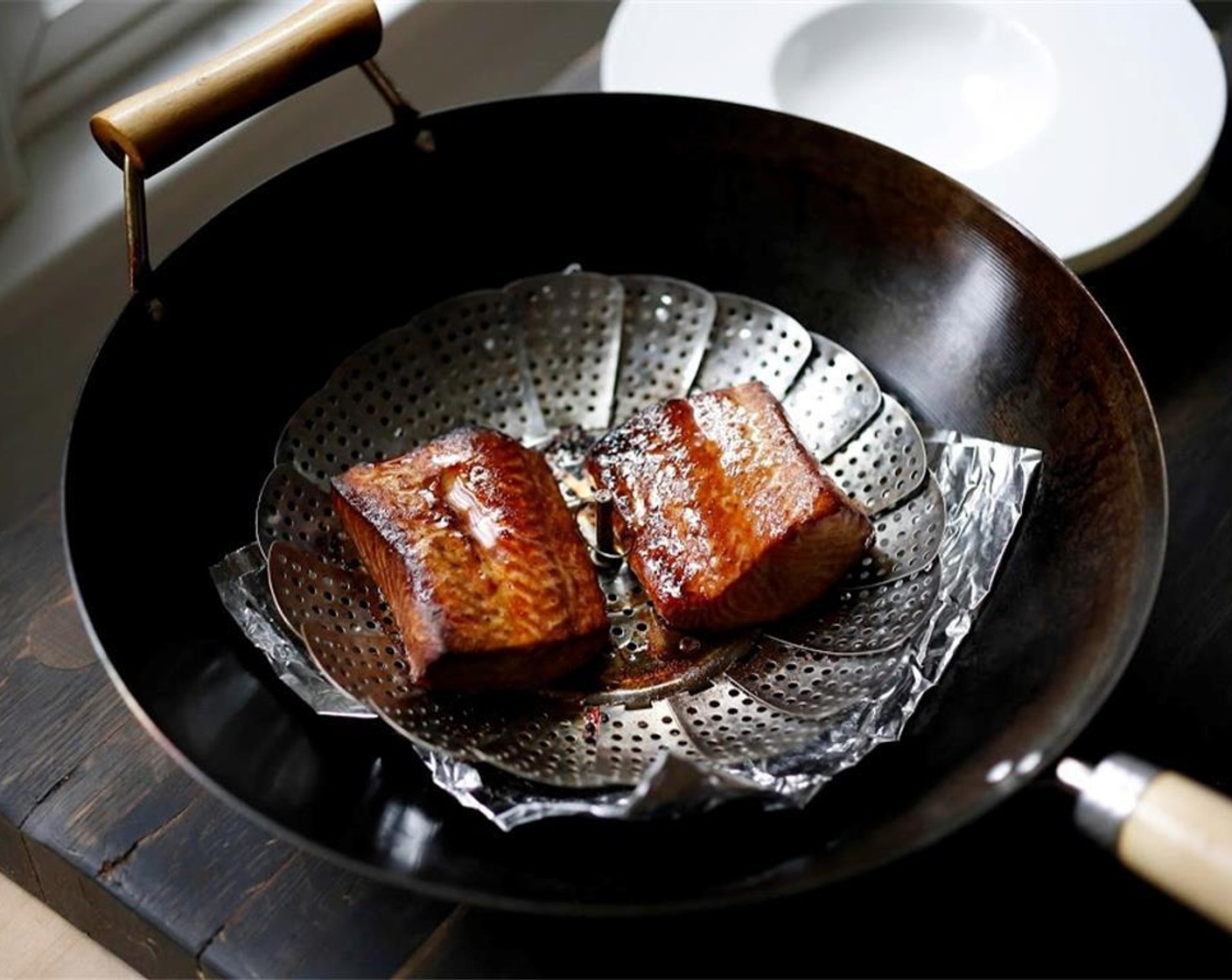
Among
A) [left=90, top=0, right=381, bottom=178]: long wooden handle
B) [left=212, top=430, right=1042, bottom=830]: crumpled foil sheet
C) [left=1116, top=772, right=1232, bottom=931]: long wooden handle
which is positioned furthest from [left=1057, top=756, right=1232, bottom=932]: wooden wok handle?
[left=90, top=0, right=381, bottom=178]: long wooden handle

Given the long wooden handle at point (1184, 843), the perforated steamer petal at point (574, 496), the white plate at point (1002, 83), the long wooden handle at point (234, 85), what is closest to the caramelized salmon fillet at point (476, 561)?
the perforated steamer petal at point (574, 496)

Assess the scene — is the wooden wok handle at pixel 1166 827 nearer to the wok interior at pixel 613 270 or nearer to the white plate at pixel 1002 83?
the wok interior at pixel 613 270

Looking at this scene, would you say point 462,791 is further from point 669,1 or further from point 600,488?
point 669,1

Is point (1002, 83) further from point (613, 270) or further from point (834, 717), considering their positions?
point (834, 717)

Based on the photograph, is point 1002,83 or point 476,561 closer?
point 476,561

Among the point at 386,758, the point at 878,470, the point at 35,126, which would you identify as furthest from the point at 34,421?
the point at 878,470

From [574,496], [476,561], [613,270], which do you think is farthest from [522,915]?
[613,270]
